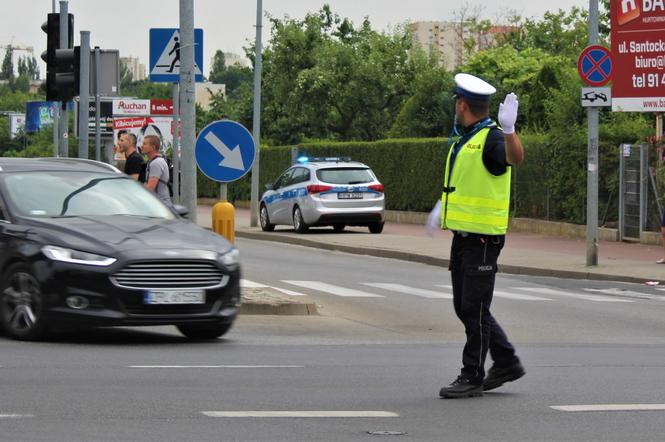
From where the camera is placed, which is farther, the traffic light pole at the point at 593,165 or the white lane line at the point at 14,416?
the traffic light pole at the point at 593,165

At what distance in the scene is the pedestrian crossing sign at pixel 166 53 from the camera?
1944 cm

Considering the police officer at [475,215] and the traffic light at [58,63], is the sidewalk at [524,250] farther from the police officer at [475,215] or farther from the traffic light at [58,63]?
the police officer at [475,215]

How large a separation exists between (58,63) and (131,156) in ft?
5.50

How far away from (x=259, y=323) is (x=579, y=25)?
180 ft

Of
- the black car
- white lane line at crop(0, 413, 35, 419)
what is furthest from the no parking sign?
white lane line at crop(0, 413, 35, 419)

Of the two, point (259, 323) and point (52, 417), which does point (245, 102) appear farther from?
point (52, 417)

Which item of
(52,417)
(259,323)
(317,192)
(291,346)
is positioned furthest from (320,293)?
(317,192)

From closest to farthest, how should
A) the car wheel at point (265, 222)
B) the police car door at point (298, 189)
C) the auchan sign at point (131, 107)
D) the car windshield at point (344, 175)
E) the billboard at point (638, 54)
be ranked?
the billboard at point (638, 54) → the car windshield at point (344, 175) → the police car door at point (298, 189) → the car wheel at point (265, 222) → the auchan sign at point (131, 107)

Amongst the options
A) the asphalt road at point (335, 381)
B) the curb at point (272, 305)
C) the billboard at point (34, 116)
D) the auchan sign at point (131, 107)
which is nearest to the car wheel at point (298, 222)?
the asphalt road at point (335, 381)

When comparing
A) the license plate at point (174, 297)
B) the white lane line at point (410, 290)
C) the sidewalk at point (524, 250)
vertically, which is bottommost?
the white lane line at point (410, 290)

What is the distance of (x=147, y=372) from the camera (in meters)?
10.5

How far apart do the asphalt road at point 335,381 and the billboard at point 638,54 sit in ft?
46.9

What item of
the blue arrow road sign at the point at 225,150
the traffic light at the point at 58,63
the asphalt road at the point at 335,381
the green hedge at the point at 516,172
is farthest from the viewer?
the green hedge at the point at 516,172

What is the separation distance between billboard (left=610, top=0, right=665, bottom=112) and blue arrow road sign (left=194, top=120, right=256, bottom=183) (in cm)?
1579
